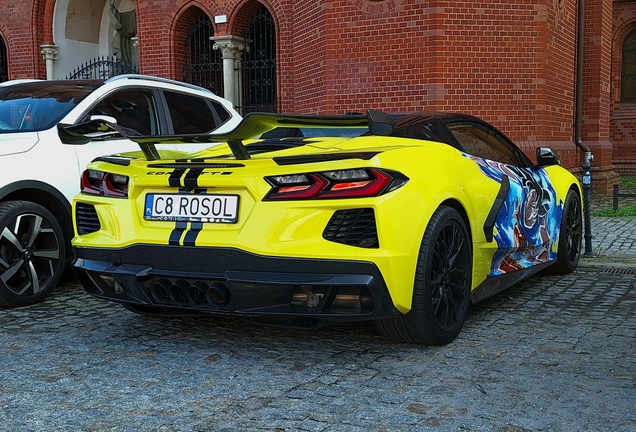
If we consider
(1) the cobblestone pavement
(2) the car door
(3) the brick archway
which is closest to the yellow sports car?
(1) the cobblestone pavement

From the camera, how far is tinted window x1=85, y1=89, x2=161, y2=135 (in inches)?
243

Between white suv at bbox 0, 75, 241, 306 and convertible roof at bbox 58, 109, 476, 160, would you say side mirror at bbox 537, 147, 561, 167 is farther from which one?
white suv at bbox 0, 75, 241, 306

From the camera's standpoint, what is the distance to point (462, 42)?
1210 cm

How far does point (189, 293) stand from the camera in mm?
3770

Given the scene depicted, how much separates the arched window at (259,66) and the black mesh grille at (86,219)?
1271 centimetres

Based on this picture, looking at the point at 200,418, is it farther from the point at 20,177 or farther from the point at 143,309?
the point at 20,177

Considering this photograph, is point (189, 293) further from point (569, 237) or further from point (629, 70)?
point (629, 70)

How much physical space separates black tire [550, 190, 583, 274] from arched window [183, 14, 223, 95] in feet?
41.5

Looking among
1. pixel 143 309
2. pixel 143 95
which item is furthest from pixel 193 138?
pixel 143 95

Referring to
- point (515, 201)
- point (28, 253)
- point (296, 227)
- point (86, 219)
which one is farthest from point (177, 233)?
point (515, 201)

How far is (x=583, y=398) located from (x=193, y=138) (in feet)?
7.24

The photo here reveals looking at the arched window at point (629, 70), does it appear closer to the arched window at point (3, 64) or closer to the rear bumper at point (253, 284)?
the arched window at point (3, 64)

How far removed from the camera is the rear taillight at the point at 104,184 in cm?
411

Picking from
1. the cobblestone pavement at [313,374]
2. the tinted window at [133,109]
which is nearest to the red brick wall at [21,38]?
the tinted window at [133,109]
